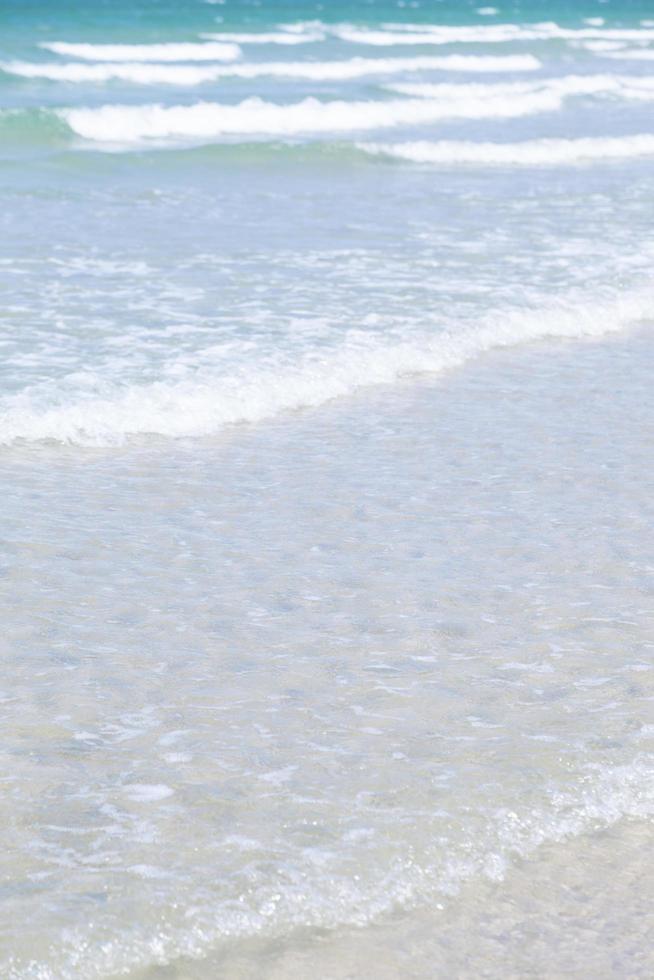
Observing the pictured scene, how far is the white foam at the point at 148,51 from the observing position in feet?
104

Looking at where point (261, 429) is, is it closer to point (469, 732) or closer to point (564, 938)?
point (469, 732)

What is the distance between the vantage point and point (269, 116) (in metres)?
20.7

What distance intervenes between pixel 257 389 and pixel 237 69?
24027mm

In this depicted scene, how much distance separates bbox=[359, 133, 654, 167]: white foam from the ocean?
4.05m

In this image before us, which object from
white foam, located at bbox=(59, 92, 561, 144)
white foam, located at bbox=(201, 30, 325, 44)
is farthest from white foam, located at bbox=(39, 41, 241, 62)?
white foam, located at bbox=(59, 92, 561, 144)

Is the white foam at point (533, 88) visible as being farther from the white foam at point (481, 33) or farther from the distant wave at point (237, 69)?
the white foam at point (481, 33)

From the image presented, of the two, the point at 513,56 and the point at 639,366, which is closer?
the point at 639,366

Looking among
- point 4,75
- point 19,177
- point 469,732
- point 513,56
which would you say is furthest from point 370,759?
point 513,56

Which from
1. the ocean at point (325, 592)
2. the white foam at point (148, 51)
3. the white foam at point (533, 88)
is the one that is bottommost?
the ocean at point (325, 592)

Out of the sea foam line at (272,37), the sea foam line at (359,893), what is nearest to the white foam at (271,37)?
the sea foam line at (272,37)

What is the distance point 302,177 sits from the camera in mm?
14656

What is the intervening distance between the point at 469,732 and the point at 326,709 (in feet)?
1.24

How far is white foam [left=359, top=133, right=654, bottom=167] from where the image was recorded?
16156 mm

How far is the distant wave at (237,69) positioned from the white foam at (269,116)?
5.38m
